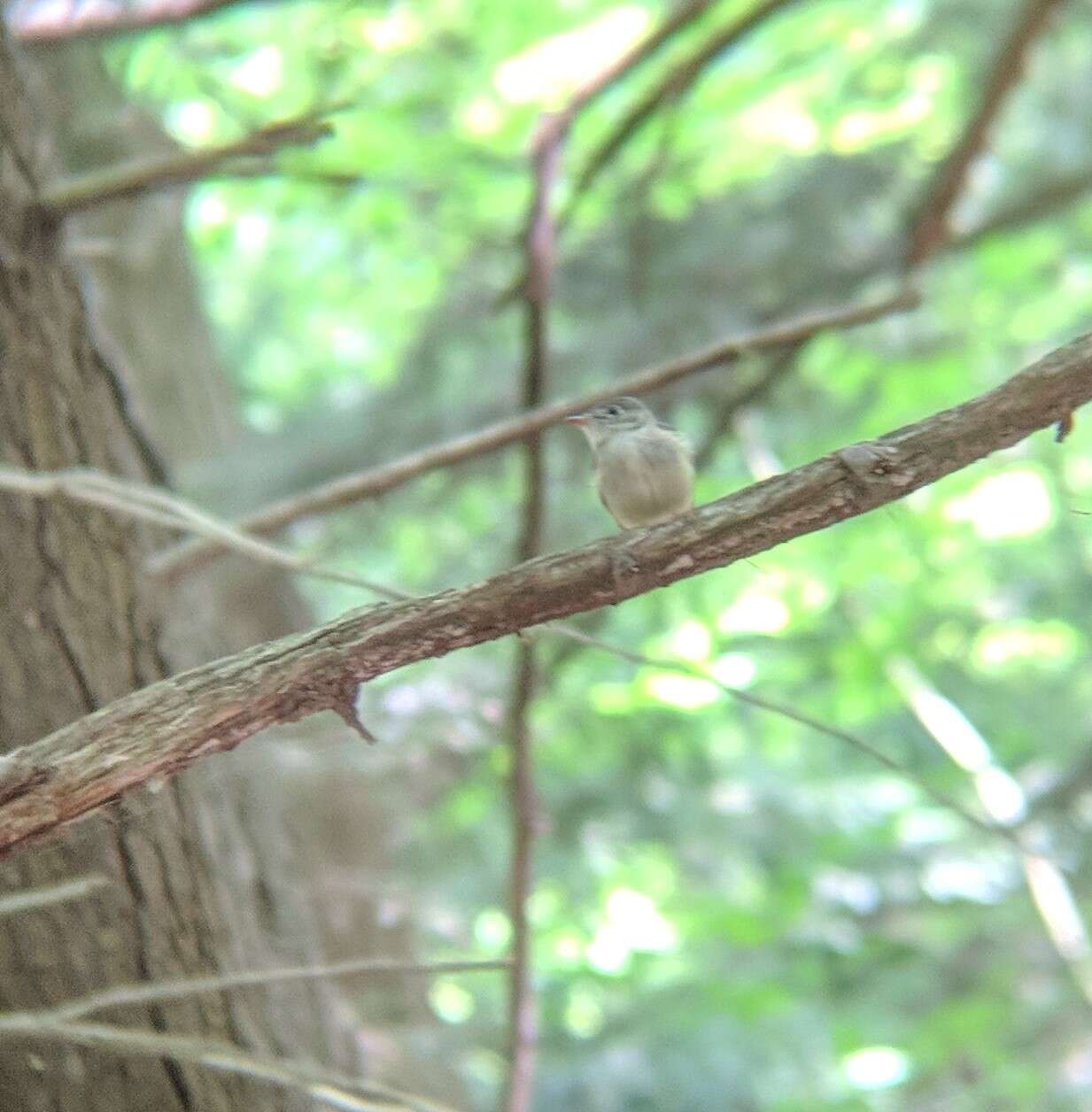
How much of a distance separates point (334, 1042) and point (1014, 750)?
15.9ft

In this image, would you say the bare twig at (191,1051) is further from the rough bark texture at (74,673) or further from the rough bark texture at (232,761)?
the rough bark texture at (232,761)

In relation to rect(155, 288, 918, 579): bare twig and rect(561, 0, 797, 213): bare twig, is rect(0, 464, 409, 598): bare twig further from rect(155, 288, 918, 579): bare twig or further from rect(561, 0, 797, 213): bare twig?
rect(561, 0, 797, 213): bare twig

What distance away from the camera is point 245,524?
121 inches

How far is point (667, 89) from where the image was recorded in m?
4.01

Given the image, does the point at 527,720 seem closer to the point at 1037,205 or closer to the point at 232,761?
the point at 232,761

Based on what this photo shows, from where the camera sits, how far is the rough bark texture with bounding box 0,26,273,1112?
8.27 feet

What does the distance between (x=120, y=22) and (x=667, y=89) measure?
1.75 m

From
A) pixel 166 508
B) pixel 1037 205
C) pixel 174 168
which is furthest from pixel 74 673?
pixel 1037 205

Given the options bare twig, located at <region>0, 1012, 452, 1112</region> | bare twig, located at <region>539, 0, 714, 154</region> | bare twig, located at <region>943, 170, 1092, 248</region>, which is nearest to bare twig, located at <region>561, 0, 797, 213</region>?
bare twig, located at <region>539, 0, 714, 154</region>

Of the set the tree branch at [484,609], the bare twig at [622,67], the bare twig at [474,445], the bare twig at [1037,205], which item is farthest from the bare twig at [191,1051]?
the bare twig at [1037,205]

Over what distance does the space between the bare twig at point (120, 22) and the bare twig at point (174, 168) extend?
5.03ft

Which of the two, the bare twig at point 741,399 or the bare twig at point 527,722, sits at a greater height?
the bare twig at point 741,399

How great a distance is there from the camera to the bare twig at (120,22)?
14.2 feet

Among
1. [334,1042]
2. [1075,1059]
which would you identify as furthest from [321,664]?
[1075,1059]
